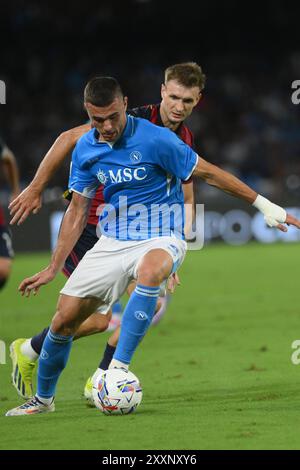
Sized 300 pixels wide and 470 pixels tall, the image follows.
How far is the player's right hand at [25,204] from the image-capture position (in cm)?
557

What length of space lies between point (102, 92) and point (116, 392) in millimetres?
1584

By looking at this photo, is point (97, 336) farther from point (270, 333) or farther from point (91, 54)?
point (91, 54)

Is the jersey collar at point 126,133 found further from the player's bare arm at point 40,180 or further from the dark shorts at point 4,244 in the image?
the dark shorts at point 4,244

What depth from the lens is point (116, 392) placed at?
512 cm

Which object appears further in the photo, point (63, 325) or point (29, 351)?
point (29, 351)

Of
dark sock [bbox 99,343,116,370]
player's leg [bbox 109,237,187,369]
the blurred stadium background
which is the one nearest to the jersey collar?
player's leg [bbox 109,237,187,369]

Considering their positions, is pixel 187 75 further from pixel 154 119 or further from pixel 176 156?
pixel 176 156

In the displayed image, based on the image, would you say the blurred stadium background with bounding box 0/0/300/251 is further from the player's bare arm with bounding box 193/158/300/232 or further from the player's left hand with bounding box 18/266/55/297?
the player's bare arm with bounding box 193/158/300/232

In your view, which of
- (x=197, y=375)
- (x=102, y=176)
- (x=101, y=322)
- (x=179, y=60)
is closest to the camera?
(x=102, y=176)

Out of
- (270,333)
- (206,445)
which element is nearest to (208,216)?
(270,333)

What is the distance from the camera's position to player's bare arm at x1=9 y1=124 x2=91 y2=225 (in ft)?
18.4

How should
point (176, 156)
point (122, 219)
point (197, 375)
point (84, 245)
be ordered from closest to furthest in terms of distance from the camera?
point (176, 156), point (122, 219), point (84, 245), point (197, 375)

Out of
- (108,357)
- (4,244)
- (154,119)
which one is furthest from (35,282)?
(4,244)

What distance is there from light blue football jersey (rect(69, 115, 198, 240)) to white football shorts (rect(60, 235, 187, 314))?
0.09 meters
